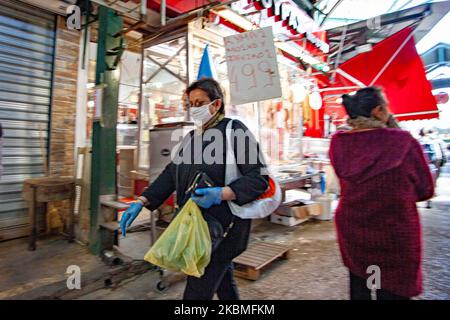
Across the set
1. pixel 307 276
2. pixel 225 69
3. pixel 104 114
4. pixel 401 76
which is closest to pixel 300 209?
pixel 307 276

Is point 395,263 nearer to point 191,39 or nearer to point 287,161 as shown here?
point 191,39

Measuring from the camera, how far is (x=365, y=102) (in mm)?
1658

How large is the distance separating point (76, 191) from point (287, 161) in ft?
14.2

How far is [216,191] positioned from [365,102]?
101cm

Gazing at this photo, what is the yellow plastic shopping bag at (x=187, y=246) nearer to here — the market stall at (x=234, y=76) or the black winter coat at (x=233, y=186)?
the black winter coat at (x=233, y=186)

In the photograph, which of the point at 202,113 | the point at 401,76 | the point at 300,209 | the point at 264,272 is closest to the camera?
the point at 202,113

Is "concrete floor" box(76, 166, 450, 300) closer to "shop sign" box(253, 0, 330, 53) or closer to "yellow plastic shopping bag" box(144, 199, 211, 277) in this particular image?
"yellow plastic shopping bag" box(144, 199, 211, 277)

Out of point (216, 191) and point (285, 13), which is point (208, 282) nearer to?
point (216, 191)

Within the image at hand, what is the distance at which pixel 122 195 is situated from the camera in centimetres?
661

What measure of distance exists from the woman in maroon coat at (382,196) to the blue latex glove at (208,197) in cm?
77

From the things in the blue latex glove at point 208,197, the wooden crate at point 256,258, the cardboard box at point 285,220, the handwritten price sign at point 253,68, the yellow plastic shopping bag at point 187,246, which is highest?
the handwritten price sign at point 253,68

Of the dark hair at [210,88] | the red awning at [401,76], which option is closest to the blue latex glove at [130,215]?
the dark hair at [210,88]

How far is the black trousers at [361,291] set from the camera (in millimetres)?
1624

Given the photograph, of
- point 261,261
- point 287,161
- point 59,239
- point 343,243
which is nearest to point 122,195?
point 59,239
